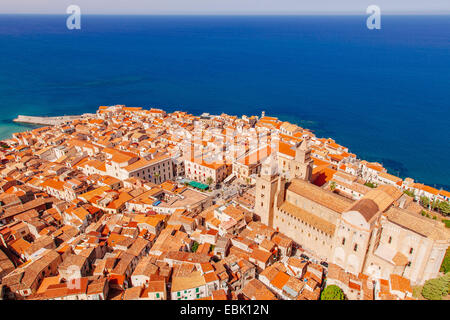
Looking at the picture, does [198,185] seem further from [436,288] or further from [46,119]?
[46,119]

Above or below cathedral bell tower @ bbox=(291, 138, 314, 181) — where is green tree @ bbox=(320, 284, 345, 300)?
below

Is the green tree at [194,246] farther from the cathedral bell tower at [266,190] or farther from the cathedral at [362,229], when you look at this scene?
the cathedral at [362,229]

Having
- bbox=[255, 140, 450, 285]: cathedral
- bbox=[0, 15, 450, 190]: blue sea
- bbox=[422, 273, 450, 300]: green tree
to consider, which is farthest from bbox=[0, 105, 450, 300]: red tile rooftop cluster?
bbox=[0, 15, 450, 190]: blue sea

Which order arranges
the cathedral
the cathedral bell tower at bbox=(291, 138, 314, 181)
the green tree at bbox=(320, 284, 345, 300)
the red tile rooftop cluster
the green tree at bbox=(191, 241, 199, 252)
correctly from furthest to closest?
the cathedral bell tower at bbox=(291, 138, 314, 181) → the green tree at bbox=(191, 241, 199, 252) → the cathedral → the red tile rooftop cluster → the green tree at bbox=(320, 284, 345, 300)

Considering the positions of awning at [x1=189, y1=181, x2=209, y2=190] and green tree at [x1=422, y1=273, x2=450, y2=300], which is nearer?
green tree at [x1=422, y1=273, x2=450, y2=300]

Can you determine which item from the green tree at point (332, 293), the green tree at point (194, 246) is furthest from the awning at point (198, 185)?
the green tree at point (332, 293)

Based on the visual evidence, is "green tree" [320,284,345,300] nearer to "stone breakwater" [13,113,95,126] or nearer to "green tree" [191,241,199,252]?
"green tree" [191,241,199,252]

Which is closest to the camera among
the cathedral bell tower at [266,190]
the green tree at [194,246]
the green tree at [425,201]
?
the green tree at [194,246]
